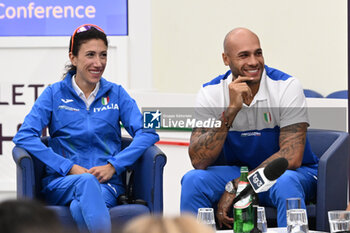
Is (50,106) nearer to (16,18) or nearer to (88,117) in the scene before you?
(88,117)

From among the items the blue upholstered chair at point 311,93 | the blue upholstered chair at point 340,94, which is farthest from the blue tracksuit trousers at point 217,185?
the blue upholstered chair at point 311,93

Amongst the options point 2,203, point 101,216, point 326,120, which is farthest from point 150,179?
point 2,203

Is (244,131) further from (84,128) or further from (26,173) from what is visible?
(26,173)

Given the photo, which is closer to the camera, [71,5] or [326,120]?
[326,120]

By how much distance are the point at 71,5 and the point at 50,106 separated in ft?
8.04

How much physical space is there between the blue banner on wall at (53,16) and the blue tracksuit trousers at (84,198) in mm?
2665

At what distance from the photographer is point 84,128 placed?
308cm

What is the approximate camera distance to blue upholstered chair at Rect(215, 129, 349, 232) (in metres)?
2.84

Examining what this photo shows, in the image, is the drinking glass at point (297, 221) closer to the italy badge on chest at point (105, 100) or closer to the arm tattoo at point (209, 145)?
the arm tattoo at point (209, 145)

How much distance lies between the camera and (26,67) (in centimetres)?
531

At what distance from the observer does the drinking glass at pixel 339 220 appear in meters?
2.09

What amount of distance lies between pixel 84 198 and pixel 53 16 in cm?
294

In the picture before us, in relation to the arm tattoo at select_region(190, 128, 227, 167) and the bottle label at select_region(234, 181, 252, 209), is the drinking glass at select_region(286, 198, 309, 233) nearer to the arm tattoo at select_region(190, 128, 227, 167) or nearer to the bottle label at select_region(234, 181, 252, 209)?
the bottle label at select_region(234, 181, 252, 209)

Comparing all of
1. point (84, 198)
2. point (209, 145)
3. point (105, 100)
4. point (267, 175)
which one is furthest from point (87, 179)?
point (267, 175)
